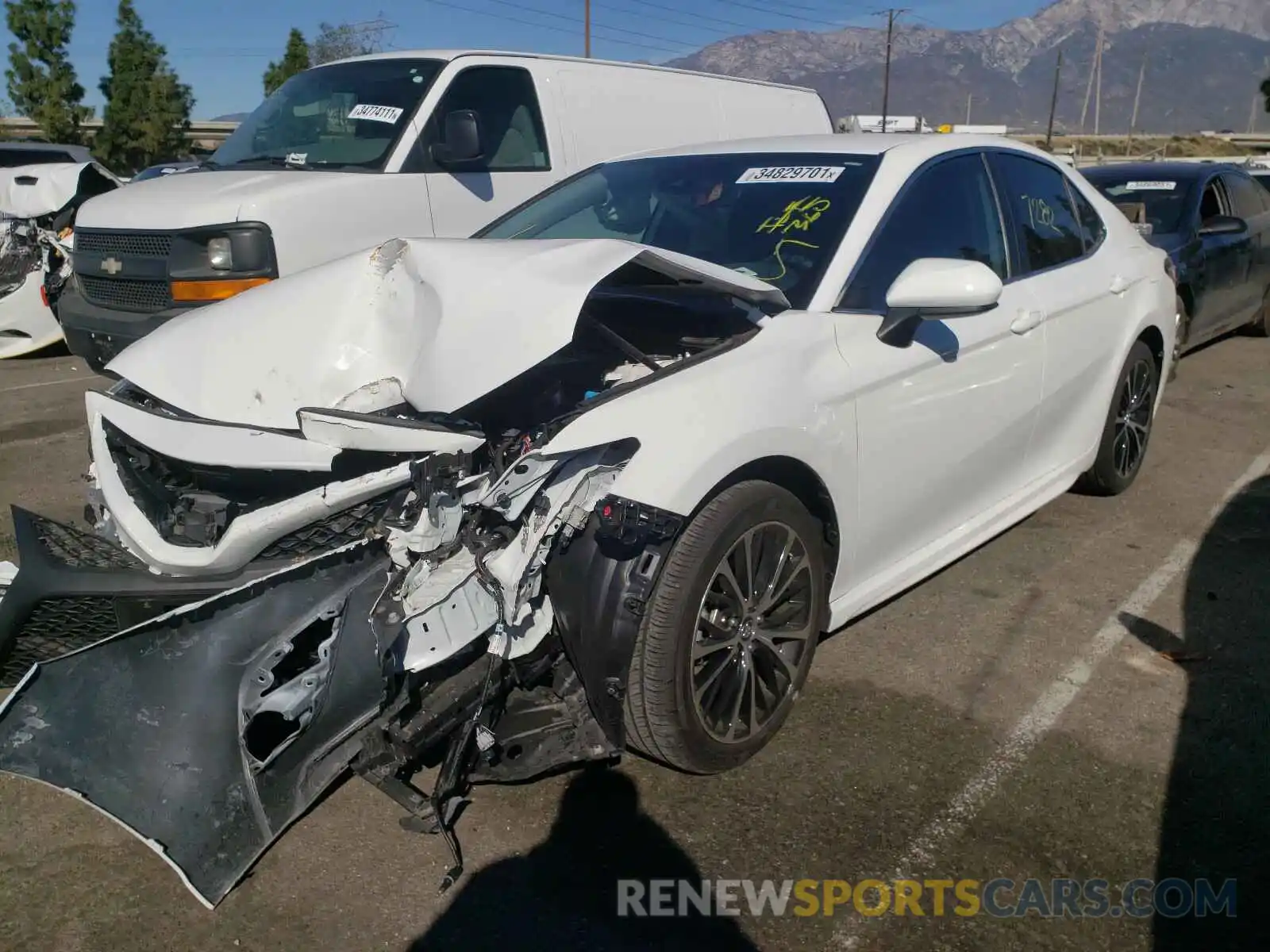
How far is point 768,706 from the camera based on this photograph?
9.86ft

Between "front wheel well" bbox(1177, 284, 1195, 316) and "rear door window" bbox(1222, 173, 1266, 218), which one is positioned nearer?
"front wheel well" bbox(1177, 284, 1195, 316)

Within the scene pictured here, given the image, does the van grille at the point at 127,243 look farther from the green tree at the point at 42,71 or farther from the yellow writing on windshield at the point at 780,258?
the green tree at the point at 42,71

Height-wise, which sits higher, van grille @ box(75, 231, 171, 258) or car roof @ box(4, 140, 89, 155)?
car roof @ box(4, 140, 89, 155)

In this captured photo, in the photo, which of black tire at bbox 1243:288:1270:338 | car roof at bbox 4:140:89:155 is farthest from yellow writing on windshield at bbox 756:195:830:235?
car roof at bbox 4:140:89:155

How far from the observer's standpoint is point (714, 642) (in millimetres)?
2756

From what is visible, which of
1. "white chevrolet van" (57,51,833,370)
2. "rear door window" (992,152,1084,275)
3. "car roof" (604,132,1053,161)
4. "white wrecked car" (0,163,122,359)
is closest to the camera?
"car roof" (604,132,1053,161)

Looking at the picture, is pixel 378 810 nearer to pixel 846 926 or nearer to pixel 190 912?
pixel 190 912

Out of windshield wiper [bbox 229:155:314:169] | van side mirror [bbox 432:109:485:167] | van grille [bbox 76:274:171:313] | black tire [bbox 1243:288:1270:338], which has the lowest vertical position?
black tire [bbox 1243:288:1270:338]

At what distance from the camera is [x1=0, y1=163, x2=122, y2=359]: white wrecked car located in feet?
26.7

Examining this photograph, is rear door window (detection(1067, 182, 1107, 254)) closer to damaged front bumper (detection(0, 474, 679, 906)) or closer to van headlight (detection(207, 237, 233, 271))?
damaged front bumper (detection(0, 474, 679, 906))

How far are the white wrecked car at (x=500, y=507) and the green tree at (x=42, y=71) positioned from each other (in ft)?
111

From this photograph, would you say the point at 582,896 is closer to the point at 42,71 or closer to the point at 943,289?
the point at 943,289

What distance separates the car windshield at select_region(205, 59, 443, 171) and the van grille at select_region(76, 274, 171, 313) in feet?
A: 3.50

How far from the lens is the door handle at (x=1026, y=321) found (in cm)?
380
